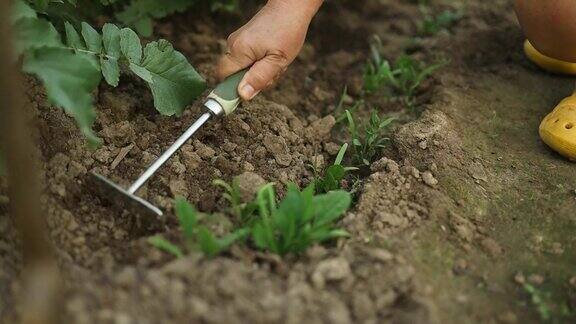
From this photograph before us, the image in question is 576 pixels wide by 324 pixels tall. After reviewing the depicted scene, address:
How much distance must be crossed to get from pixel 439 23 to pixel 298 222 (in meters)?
1.19

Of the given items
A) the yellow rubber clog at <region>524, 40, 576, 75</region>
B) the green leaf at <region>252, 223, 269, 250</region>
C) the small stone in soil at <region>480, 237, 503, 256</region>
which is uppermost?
the green leaf at <region>252, 223, 269, 250</region>

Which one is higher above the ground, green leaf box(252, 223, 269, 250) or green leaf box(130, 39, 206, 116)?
green leaf box(130, 39, 206, 116)

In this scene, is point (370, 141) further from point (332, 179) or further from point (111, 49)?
point (111, 49)

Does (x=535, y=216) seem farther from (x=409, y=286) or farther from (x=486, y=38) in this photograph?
(x=486, y=38)

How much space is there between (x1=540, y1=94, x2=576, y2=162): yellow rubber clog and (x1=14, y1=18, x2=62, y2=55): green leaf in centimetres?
113

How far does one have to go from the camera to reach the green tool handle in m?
1.53

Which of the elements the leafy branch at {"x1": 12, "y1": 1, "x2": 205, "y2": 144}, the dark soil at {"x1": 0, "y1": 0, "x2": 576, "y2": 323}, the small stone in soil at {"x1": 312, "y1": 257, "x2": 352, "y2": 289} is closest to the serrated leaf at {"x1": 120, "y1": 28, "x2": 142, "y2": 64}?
the leafy branch at {"x1": 12, "y1": 1, "x2": 205, "y2": 144}

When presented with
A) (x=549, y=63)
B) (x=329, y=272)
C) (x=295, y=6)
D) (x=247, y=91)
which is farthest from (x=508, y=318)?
(x=549, y=63)

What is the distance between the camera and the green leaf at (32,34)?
1305mm

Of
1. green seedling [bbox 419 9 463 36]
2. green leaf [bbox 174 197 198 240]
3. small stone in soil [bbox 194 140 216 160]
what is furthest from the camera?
green seedling [bbox 419 9 463 36]

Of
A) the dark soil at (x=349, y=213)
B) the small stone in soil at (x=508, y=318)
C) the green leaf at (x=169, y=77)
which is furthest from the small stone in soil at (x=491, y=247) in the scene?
the green leaf at (x=169, y=77)

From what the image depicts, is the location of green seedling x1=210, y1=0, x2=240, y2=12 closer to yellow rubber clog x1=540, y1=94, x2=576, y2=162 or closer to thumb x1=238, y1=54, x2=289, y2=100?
thumb x1=238, y1=54, x2=289, y2=100

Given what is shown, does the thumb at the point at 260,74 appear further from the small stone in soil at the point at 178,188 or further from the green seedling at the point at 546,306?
the green seedling at the point at 546,306

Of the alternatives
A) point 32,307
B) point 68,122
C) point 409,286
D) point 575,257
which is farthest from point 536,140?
point 32,307
